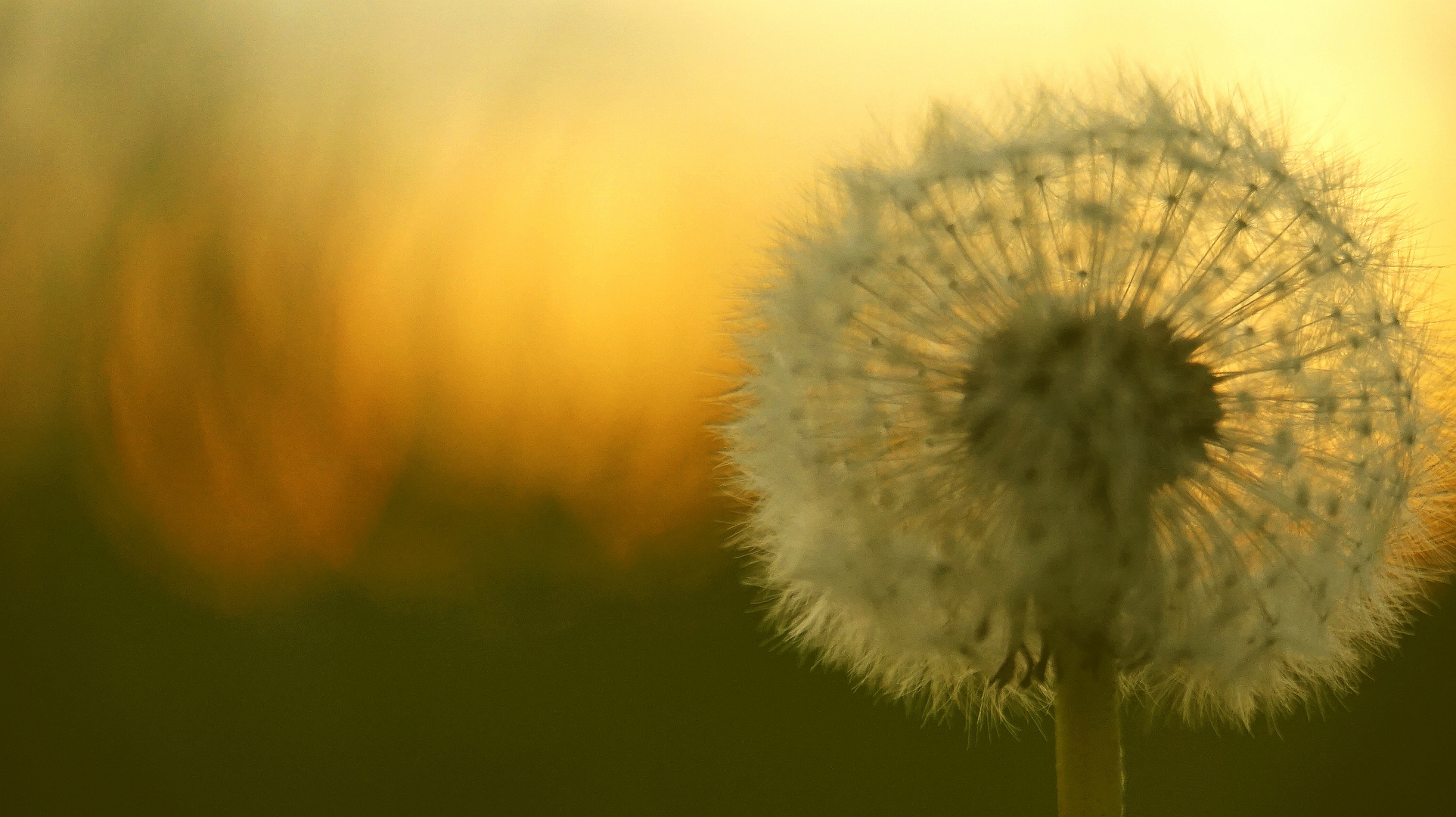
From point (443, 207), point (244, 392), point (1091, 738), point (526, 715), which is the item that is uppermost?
point (443, 207)

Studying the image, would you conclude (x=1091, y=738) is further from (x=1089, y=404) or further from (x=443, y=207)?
(x=443, y=207)

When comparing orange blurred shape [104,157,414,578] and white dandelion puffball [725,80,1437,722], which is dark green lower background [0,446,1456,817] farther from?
white dandelion puffball [725,80,1437,722]

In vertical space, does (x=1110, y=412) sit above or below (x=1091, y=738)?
above

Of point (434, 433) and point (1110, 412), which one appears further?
point (434, 433)

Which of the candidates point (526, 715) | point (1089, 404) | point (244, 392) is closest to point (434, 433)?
point (244, 392)

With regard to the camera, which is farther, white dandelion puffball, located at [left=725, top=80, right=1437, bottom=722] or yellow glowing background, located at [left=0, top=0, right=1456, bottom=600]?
yellow glowing background, located at [left=0, top=0, right=1456, bottom=600]

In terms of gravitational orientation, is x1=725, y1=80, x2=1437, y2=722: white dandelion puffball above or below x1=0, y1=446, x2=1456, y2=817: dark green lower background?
above

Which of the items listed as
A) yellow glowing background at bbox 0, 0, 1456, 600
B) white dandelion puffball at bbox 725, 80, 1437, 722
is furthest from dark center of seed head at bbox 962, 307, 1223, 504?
yellow glowing background at bbox 0, 0, 1456, 600
